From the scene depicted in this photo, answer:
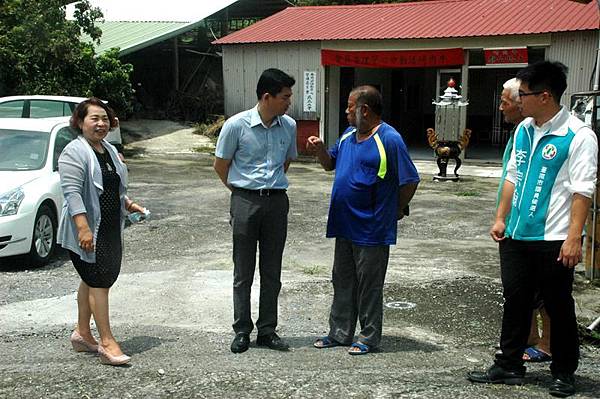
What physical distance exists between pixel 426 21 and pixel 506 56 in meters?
2.85

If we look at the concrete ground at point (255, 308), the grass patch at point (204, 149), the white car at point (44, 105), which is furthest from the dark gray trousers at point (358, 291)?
the grass patch at point (204, 149)

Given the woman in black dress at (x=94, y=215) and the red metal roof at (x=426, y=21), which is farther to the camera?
the red metal roof at (x=426, y=21)

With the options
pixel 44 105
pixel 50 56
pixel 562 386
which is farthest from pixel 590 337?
pixel 50 56

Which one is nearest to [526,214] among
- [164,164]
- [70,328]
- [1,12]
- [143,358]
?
[143,358]

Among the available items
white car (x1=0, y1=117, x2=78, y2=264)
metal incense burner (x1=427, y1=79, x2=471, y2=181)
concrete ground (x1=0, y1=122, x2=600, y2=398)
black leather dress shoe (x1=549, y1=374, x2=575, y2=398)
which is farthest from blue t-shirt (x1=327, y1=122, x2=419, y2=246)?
metal incense burner (x1=427, y1=79, x2=471, y2=181)

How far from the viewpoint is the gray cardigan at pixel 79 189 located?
173 inches

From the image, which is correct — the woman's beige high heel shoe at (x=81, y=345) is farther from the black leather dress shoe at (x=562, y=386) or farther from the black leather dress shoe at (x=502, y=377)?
the black leather dress shoe at (x=562, y=386)

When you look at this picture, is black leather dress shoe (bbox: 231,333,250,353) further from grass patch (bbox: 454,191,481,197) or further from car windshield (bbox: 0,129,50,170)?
grass patch (bbox: 454,191,481,197)

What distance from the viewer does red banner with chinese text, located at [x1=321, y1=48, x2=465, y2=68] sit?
60.1 feet

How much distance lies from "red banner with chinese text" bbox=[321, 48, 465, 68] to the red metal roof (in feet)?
1.42

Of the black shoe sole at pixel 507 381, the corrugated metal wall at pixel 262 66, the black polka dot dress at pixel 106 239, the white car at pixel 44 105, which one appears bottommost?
the black shoe sole at pixel 507 381

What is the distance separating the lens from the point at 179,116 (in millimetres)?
24984

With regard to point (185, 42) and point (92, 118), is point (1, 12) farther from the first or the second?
point (92, 118)

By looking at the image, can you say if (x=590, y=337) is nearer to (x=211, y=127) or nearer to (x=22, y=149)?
(x=22, y=149)
